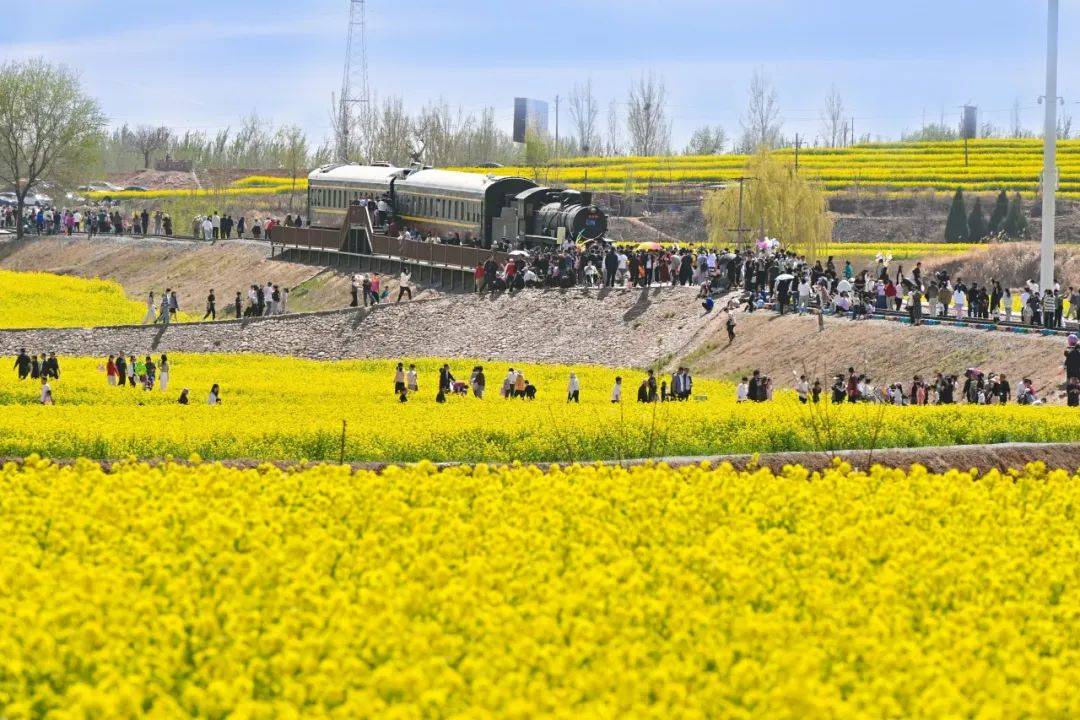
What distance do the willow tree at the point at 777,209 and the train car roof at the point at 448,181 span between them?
13528mm

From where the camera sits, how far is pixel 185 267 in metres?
82.7

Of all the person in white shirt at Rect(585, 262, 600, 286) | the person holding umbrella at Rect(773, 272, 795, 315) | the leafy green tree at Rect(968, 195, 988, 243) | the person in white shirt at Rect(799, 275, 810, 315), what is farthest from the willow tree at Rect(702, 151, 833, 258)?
the person in white shirt at Rect(799, 275, 810, 315)

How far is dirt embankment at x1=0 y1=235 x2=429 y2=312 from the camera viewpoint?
72.6 m

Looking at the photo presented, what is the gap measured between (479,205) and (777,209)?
1800 cm

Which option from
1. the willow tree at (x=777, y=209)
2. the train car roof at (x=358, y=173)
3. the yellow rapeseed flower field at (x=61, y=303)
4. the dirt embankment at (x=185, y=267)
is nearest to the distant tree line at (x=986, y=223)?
the willow tree at (x=777, y=209)

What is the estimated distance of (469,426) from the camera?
28.0 meters

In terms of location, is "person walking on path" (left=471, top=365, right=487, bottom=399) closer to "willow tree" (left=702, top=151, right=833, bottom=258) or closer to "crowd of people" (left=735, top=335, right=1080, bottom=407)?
"crowd of people" (left=735, top=335, right=1080, bottom=407)

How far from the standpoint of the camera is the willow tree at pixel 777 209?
79.0 metres

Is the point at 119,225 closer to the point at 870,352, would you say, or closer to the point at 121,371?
the point at 121,371

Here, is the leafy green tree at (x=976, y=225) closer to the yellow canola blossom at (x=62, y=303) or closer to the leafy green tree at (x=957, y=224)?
the leafy green tree at (x=957, y=224)

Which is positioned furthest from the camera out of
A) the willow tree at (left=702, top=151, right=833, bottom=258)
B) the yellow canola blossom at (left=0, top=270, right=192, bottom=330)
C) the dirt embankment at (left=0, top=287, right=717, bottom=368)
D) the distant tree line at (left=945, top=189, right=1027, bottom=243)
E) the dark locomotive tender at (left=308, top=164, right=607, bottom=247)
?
the distant tree line at (left=945, top=189, right=1027, bottom=243)

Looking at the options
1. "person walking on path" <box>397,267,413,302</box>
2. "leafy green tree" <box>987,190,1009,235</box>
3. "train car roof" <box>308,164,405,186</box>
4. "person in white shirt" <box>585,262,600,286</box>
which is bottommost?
"person walking on path" <box>397,267,413,302</box>

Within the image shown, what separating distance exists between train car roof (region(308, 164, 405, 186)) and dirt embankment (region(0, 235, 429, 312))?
14.7 feet

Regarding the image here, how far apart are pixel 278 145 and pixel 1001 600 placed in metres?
168
